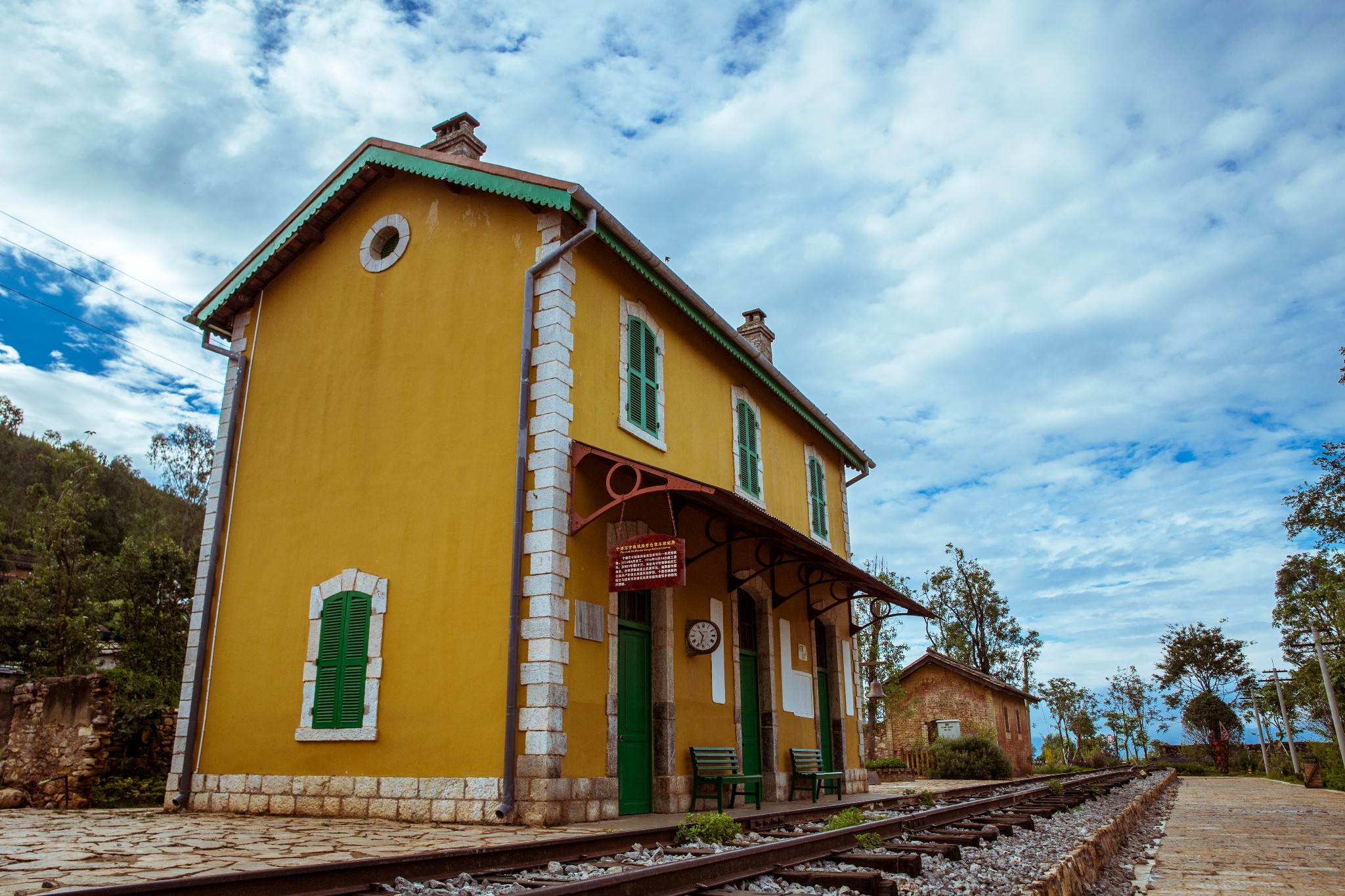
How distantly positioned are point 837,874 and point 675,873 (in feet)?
2.60

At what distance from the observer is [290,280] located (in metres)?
11.2

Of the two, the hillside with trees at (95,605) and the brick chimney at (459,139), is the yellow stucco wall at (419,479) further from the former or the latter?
the hillside with trees at (95,605)

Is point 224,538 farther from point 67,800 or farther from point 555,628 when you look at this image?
point 555,628

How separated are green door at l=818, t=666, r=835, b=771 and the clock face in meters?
4.35

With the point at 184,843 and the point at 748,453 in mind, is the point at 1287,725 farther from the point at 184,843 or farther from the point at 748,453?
the point at 184,843

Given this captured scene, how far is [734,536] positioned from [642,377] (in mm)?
2401

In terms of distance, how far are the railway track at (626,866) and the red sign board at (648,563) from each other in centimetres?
201

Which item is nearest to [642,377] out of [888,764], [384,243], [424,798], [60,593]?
[384,243]

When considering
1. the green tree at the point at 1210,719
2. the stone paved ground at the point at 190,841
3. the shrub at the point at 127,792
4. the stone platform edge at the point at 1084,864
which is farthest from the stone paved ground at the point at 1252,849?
the green tree at the point at 1210,719

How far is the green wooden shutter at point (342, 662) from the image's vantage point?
8641mm

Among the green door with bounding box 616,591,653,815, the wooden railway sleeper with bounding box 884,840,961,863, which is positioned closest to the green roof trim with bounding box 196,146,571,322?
the green door with bounding box 616,591,653,815

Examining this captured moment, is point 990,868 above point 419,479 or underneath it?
underneath

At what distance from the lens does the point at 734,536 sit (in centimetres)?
1114

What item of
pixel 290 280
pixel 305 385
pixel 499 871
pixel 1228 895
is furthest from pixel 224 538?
pixel 1228 895
